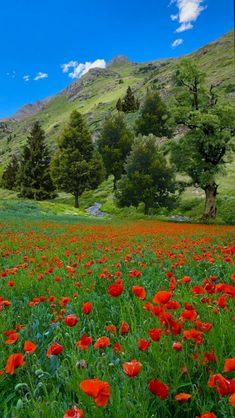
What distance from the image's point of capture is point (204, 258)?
736 cm

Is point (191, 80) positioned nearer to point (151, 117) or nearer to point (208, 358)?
point (208, 358)

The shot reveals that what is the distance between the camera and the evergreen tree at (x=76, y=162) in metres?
62.2

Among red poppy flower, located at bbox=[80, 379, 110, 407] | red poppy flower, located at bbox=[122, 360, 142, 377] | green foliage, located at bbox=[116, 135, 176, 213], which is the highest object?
green foliage, located at bbox=[116, 135, 176, 213]

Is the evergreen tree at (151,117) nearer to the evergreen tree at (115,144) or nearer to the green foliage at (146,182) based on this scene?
the evergreen tree at (115,144)

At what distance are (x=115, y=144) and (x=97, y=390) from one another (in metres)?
69.7

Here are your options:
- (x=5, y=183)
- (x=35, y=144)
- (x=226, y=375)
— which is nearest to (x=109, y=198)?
(x=35, y=144)

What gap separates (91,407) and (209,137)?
3380 cm

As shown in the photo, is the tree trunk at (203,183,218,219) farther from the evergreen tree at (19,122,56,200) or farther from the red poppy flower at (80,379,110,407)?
the evergreen tree at (19,122,56,200)

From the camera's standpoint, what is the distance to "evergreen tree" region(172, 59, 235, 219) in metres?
33.8

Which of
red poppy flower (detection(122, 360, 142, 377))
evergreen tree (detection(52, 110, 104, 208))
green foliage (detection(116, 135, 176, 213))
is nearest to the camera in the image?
red poppy flower (detection(122, 360, 142, 377))

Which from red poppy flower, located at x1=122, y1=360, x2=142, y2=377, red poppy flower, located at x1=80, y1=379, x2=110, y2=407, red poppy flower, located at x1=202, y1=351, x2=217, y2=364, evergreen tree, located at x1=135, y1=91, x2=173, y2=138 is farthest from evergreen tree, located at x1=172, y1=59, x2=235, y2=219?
evergreen tree, located at x1=135, y1=91, x2=173, y2=138

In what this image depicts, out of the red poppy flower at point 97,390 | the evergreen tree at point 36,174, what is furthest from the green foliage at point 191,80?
the red poppy flower at point 97,390

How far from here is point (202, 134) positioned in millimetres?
34125

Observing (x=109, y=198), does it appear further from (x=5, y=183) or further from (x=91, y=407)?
(x=91, y=407)
